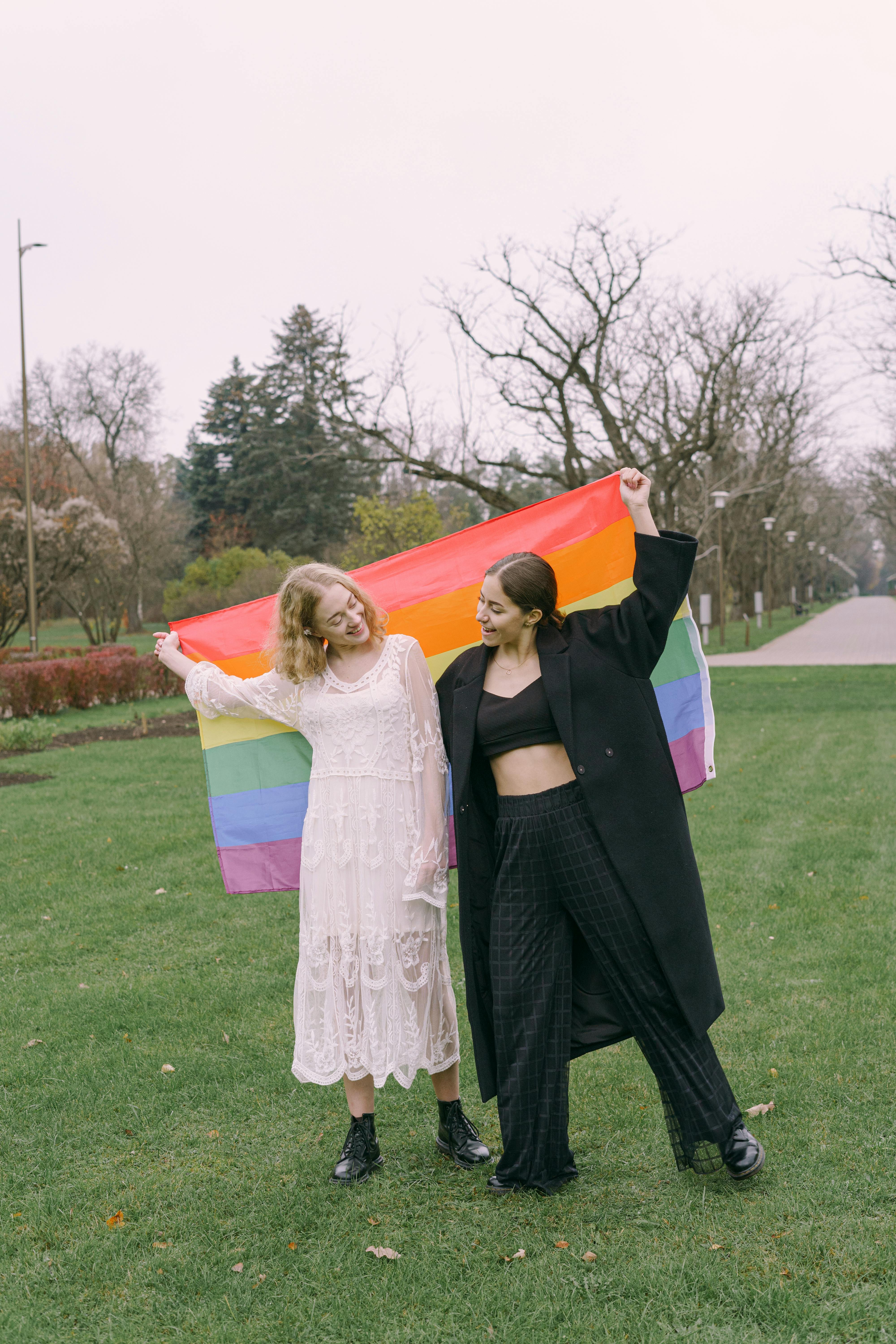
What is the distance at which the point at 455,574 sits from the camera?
14.1ft

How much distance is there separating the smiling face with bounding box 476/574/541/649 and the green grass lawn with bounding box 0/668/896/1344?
74 cm

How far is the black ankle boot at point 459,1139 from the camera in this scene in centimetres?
371

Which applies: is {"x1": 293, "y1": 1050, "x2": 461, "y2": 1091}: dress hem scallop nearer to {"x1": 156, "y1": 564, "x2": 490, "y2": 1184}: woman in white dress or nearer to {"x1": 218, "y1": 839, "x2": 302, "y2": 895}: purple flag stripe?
{"x1": 156, "y1": 564, "x2": 490, "y2": 1184}: woman in white dress

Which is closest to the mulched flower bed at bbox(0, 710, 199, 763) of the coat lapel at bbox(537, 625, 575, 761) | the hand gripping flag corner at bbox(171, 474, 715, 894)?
the hand gripping flag corner at bbox(171, 474, 715, 894)

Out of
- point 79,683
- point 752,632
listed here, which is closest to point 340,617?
point 79,683

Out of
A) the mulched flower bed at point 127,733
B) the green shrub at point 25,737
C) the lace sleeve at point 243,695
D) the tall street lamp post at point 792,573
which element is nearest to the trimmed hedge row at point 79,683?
the mulched flower bed at point 127,733

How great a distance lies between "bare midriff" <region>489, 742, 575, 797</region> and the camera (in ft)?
11.0

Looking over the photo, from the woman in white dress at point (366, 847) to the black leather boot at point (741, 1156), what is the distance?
1.00 meters

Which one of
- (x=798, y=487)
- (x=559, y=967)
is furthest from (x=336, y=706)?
(x=798, y=487)

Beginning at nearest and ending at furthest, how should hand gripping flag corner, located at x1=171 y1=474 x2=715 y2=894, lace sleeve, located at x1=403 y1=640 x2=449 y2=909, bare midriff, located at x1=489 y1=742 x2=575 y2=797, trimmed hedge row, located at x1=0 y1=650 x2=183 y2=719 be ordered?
bare midriff, located at x1=489 y1=742 x2=575 y2=797, lace sleeve, located at x1=403 y1=640 x2=449 y2=909, hand gripping flag corner, located at x1=171 y1=474 x2=715 y2=894, trimmed hedge row, located at x1=0 y1=650 x2=183 y2=719

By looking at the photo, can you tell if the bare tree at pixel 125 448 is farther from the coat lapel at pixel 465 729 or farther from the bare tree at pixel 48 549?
the coat lapel at pixel 465 729

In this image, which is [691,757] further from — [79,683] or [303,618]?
[79,683]

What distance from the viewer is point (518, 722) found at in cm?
335

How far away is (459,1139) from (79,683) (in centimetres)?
1649
